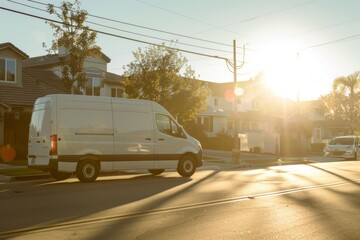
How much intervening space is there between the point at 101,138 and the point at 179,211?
6.97m

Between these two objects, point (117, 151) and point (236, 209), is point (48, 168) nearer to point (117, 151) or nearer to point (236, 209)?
point (117, 151)

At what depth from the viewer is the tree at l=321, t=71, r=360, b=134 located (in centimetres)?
6988

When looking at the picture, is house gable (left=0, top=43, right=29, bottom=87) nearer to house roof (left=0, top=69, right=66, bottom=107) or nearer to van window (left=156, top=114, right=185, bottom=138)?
house roof (left=0, top=69, right=66, bottom=107)

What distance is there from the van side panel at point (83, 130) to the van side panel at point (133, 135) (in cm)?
28

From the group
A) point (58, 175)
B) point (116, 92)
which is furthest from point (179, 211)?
point (116, 92)

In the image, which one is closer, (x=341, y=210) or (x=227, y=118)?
(x=341, y=210)

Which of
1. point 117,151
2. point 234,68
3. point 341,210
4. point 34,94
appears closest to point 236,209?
point 341,210

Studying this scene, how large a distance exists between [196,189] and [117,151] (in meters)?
3.82

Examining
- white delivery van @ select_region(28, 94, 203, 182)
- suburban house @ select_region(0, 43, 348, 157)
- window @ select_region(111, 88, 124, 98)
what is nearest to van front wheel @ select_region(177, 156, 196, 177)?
white delivery van @ select_region(28, 94, 203, 182)

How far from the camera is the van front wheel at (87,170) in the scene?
15.4 meters

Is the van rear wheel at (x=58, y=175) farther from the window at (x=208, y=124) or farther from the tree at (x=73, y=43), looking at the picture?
the window at (x=208, y=124)

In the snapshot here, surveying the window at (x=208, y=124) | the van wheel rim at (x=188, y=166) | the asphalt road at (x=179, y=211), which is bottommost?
the asphalt road at (x=179, y=211)

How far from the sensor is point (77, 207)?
10031mm

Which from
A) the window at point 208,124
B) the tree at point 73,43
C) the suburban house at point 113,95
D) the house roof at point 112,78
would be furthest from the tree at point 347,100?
the tree at point 73,43
